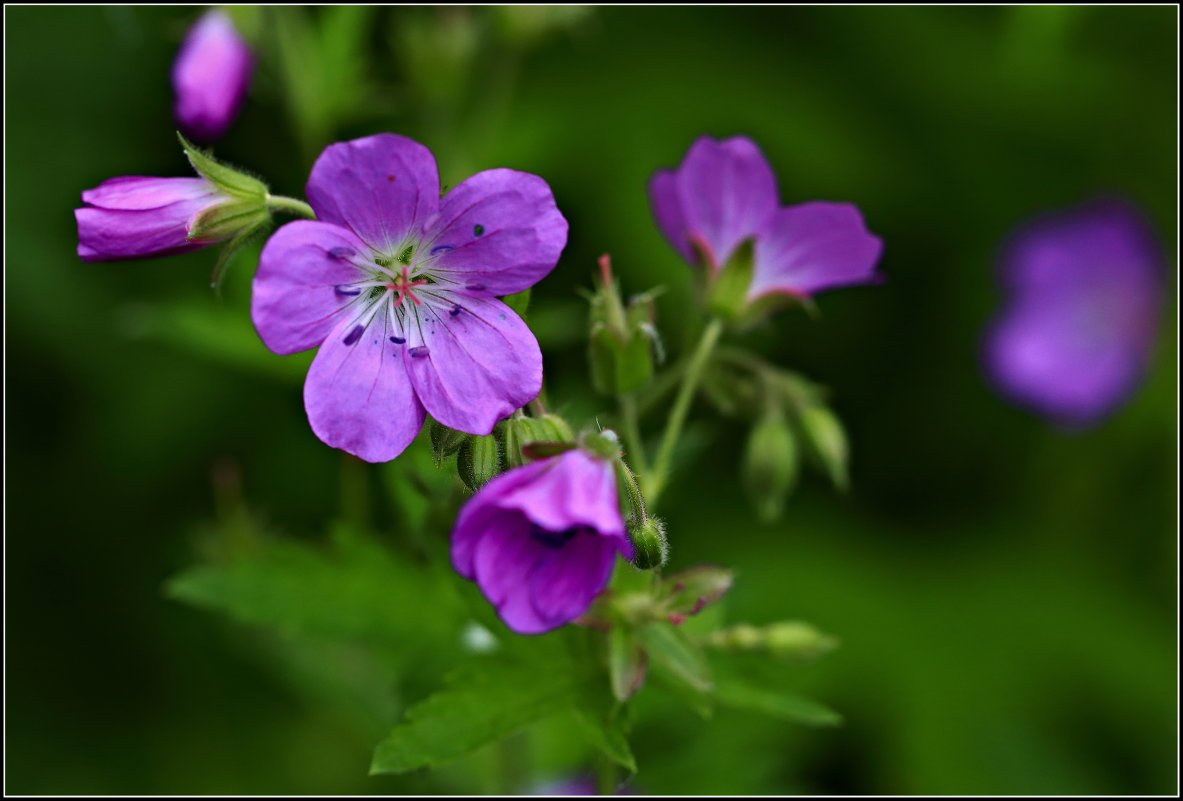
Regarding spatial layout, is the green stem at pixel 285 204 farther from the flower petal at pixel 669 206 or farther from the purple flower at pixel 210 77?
the purple flower at pixel 210 77

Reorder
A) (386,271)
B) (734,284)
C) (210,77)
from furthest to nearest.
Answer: (210,77) → (734,284) → (386,271)

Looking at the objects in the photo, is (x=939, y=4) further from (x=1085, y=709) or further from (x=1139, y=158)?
(x=1085, y=709)

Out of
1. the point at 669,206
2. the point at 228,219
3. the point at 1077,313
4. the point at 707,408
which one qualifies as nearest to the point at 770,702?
the point at 669,206

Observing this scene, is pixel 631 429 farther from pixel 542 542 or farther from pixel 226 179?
pixel 226 179

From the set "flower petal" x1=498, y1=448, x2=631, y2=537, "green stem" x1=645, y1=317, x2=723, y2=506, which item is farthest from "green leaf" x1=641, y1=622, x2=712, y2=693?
"flower petal" x1=498, y1=448, x2=631, y2=537

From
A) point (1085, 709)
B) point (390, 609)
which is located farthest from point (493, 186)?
point (1085, 709)

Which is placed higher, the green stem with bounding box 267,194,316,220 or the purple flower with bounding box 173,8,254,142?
the purple flower with bounding box 173,8,254,142

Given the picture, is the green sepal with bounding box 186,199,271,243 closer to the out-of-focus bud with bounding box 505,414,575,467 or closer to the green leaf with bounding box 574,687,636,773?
the out-of-focus bud with bounding box 505,414,575,467
